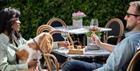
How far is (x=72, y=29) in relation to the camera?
6.68 m

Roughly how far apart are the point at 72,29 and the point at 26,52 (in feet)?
9.89

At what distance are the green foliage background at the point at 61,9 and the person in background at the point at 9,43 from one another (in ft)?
13.9

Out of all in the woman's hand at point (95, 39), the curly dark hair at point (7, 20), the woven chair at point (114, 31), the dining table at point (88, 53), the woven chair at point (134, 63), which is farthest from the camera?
the woven chair at point (114, 31)

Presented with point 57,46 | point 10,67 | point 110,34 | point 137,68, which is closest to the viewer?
point 137,68

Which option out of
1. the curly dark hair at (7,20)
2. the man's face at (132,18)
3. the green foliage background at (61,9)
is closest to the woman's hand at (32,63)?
the curly dark hair at (7,20)

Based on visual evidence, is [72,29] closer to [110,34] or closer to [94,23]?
[110,34]

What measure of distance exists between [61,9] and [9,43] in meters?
4.41

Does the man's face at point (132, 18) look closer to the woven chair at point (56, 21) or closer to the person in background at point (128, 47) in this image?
the person in background at point (128, 47)

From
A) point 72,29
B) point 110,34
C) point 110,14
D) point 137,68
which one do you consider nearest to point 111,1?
point 110,14

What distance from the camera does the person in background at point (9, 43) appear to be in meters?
3.62

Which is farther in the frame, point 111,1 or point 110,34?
point 111,1

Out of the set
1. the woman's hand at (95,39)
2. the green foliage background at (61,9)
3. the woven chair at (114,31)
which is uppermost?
the green foliage background at (61,9)

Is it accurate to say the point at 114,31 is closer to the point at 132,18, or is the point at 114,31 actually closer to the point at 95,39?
the point at 95,39

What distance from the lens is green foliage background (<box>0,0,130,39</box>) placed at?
8039mm
